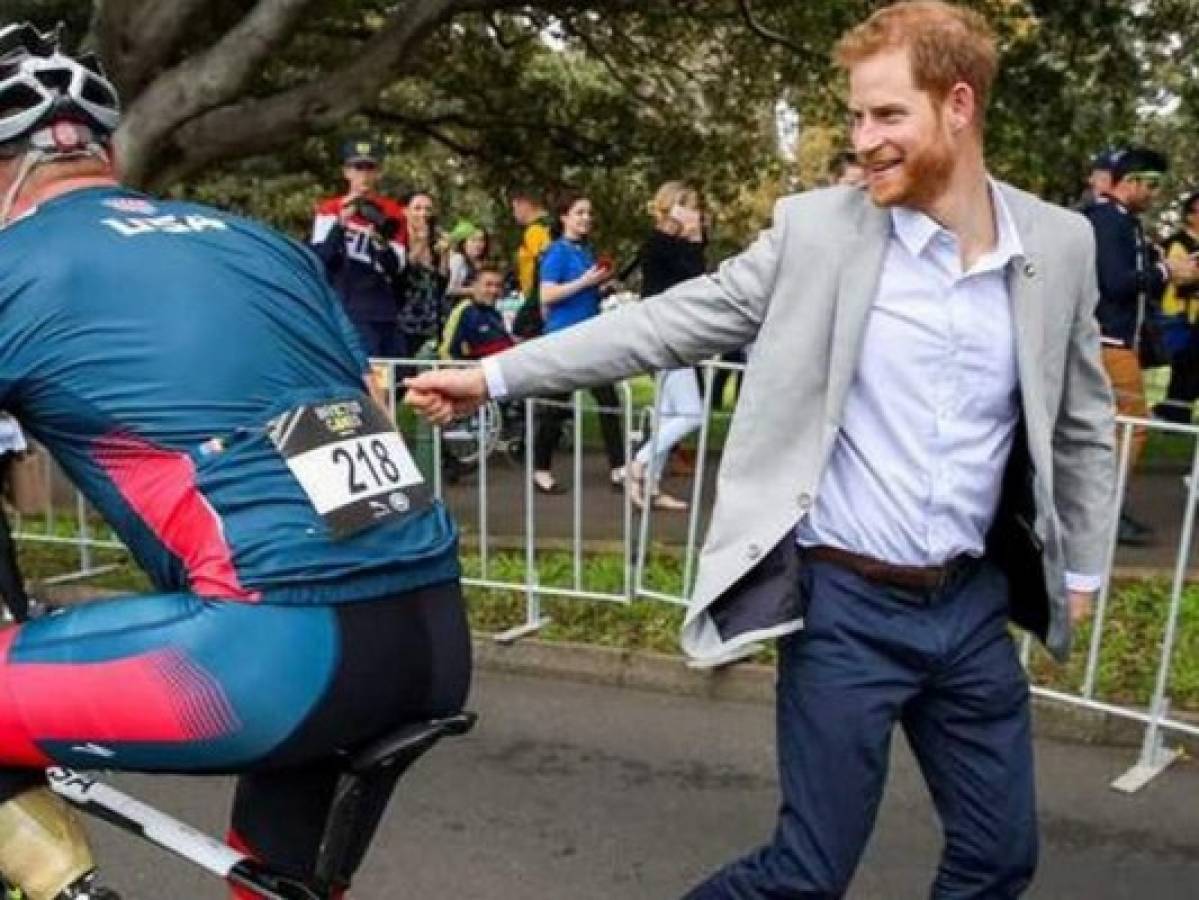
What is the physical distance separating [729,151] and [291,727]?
17595 millimetres

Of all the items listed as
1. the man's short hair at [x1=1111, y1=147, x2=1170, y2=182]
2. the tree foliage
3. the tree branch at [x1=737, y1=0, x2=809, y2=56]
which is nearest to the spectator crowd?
the man's short hair at [x1=1111, y1=147, x2=1170, y2=182]

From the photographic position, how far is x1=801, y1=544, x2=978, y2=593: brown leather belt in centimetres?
299

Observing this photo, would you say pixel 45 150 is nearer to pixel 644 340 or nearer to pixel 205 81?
pixel 644 340

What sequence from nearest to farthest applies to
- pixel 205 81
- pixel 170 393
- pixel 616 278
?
1. pixel 170 393
2. pixel 205 81
3. pixel 616 278

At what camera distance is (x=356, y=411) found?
2654mm

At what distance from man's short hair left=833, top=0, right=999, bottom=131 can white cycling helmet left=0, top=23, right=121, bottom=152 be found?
1257mm

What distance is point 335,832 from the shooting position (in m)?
2.69

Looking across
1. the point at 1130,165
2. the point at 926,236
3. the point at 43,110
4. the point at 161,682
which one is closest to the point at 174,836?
the point at 161,682

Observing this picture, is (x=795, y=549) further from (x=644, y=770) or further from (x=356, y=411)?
(x=644, y=770)

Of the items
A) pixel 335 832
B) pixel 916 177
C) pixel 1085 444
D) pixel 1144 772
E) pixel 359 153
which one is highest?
pixel 916 177

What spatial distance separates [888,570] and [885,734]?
29cm

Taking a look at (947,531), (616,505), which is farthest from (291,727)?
(616,505)

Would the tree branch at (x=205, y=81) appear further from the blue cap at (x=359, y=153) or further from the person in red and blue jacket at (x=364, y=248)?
the blue cap at (x=359, y=153)

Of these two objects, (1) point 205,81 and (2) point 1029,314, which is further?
(1) point 205,81
